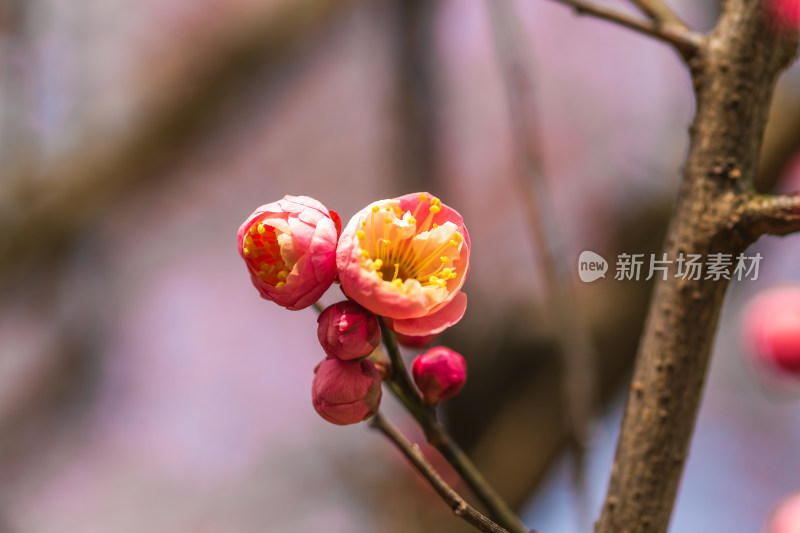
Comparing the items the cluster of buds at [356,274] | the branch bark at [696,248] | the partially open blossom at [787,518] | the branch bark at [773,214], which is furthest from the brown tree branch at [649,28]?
the partially open blossom at [787,518]

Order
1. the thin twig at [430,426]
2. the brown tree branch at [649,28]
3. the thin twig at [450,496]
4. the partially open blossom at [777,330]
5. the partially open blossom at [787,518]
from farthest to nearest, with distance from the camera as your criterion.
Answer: the partially open blossom at [777,330]
the partially open blossom at [787,518]
the brown tree branch at [649,28]
the thin twig at [430,426]
the thin twig at [450,496]

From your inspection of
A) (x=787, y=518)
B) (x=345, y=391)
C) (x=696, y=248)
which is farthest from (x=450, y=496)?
(x=787, y=518)

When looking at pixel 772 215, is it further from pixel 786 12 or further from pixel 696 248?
pixel 786 12

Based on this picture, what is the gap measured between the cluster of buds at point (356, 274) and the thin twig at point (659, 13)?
0.29 meters

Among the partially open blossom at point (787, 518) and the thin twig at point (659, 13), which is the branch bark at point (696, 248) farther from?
the partially open blossom at point (787, 518)

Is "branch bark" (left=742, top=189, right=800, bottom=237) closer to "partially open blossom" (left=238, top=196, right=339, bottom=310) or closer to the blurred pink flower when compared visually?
the blurred pink flower

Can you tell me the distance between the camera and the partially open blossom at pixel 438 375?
442mm

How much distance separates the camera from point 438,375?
0.44 meters

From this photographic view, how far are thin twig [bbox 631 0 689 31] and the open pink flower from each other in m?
0.29

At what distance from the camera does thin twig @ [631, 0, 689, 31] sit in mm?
544

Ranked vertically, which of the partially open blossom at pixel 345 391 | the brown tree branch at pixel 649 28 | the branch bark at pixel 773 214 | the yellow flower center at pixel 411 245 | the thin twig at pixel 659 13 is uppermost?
the thin twig at pixel 659 13

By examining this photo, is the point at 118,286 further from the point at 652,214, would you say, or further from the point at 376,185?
the point at 652,214

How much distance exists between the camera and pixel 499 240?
284 centimetres

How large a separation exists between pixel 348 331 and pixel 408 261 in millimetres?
84
